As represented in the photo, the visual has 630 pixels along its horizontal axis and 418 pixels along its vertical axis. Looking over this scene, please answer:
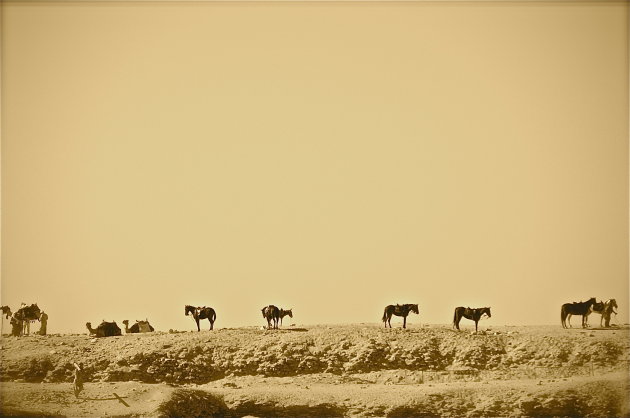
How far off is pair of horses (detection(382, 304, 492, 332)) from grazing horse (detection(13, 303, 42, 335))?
81.4ft

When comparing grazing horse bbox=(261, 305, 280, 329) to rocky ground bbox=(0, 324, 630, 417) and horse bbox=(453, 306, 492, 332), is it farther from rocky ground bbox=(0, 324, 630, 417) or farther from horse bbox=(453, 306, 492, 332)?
horse bbox=(453, 306, 492, 332)

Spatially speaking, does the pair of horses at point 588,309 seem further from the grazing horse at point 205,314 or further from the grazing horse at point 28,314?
the grazing horse at point 28,314

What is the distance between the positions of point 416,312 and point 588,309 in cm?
1160

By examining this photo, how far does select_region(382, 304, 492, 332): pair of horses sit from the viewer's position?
47.9 meters

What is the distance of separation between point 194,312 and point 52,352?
990 cm

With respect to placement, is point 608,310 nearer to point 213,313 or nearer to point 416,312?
point 416,312

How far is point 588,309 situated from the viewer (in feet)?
157

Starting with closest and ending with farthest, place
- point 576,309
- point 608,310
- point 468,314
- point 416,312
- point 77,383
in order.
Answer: point 77,383, point 608,310, point 576,309, point 468,314, point 416,312

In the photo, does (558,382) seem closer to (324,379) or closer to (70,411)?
(324,379)

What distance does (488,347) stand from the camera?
4391 cm

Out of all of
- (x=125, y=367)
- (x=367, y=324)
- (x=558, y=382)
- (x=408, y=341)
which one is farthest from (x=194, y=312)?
(x=558, y=382)

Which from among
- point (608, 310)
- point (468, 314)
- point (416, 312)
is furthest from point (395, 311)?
point (608, 310)

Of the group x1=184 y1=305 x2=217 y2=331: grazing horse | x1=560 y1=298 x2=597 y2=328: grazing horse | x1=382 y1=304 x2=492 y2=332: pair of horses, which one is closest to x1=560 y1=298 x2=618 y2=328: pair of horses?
x1=560 y1=298 x2=597 y2=328: grazing horse

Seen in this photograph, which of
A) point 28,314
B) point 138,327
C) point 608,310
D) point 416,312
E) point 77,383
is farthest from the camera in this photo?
point 138,327
